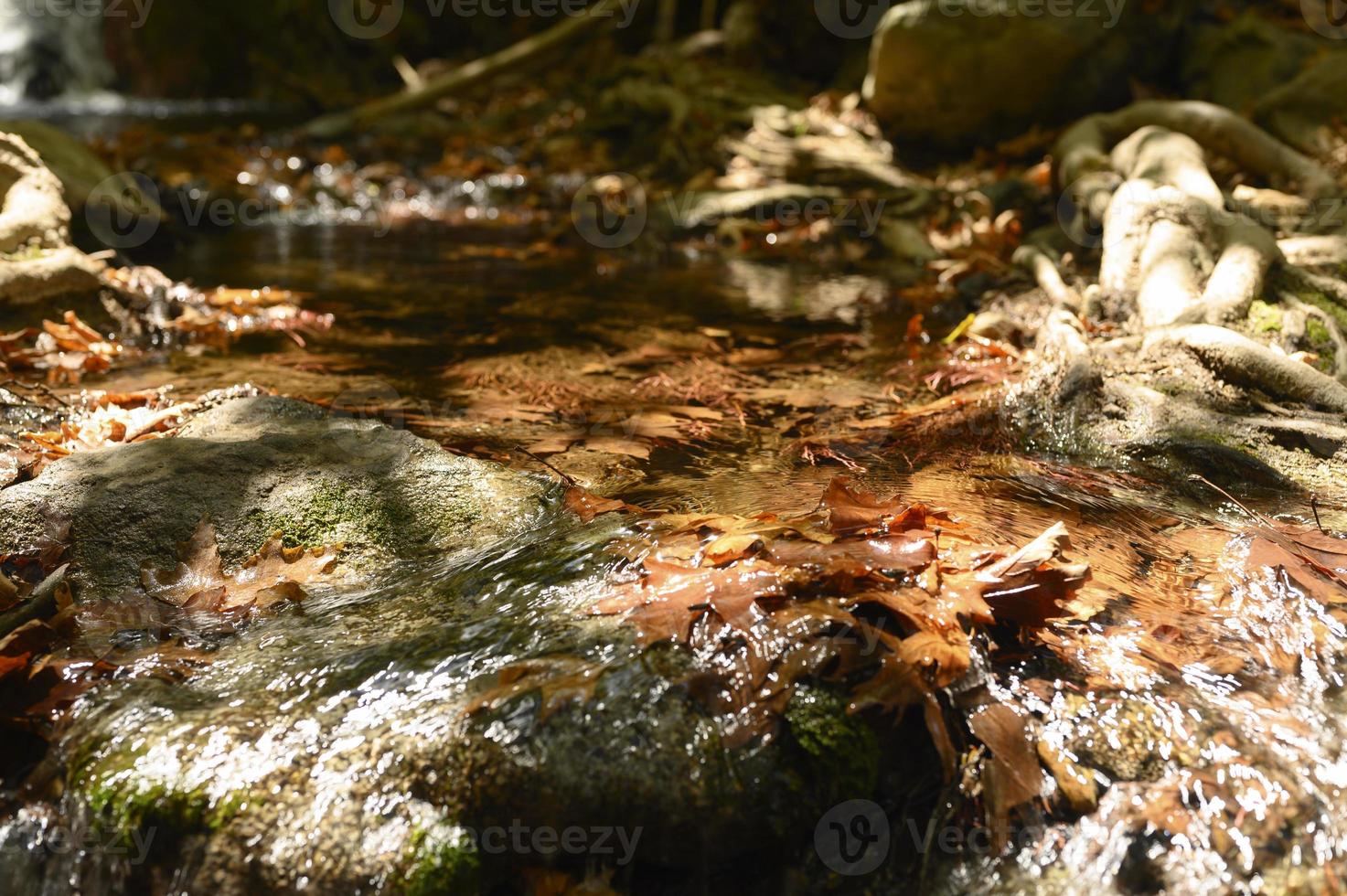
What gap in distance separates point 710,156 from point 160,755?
332 inches

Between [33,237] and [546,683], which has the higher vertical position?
[33,237]

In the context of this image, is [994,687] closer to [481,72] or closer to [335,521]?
[335,521]

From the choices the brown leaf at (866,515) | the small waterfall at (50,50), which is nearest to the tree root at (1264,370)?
the brown leaf at (866,515)

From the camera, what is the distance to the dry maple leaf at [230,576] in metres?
2.48

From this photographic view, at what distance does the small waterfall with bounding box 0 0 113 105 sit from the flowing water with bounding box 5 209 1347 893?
1456cm

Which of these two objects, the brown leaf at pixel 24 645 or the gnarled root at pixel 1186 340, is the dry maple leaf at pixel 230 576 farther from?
the gnarled root at pixel 1186 340

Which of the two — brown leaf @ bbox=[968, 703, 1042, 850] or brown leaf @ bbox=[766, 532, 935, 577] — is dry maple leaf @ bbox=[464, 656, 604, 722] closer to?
brown leaf @ bbox=[766, 532, 935, 577]

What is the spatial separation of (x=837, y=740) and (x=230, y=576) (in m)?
1.64

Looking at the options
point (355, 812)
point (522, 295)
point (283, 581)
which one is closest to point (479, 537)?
point (283, 581)

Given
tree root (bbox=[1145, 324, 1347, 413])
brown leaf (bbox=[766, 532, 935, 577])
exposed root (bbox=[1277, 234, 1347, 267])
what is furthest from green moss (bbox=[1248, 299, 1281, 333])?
brown leaf (bbox=[766, 532, 935, 577])

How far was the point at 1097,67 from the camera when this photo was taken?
835cm

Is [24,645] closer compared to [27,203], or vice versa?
[24,645]

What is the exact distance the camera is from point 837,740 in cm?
194

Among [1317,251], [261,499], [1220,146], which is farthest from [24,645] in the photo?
[1220,146]
